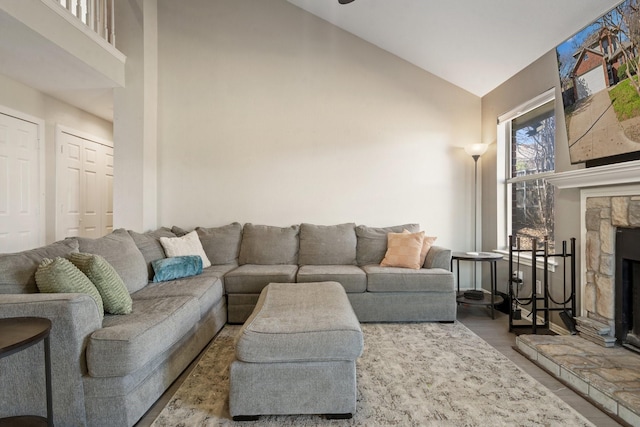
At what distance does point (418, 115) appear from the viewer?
4285 millimetres

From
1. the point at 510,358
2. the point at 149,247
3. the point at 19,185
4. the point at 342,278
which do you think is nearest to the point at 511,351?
the point at 510,358

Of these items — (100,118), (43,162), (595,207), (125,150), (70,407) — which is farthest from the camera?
(100,118)

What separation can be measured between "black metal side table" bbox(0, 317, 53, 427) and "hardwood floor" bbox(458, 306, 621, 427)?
8.31 ft

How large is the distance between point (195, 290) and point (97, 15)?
A: 301 centimetres

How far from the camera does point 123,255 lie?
2617mm

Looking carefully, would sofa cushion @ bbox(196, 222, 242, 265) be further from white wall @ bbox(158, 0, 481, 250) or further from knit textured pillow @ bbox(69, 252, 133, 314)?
knit textured pillow @ bbox(69, 252, 133, 314)

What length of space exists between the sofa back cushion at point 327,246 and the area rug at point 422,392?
46.4 inches

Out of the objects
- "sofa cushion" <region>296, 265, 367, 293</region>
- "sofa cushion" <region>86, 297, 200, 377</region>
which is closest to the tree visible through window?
"sofa cushion" <region>296, 265, 367, 293</region>

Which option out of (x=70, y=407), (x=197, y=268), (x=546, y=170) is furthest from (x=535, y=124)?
(x=70, y=407)

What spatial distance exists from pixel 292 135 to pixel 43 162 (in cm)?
289

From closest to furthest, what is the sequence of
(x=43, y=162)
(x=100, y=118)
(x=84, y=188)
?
(x=43, y=162) < (x=84, y=188) < (x=100, y=118)

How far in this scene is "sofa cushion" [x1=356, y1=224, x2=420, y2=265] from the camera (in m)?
3.83

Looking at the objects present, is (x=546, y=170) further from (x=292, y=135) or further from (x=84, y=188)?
(x=84, y=188)

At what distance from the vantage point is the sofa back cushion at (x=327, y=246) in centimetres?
381
